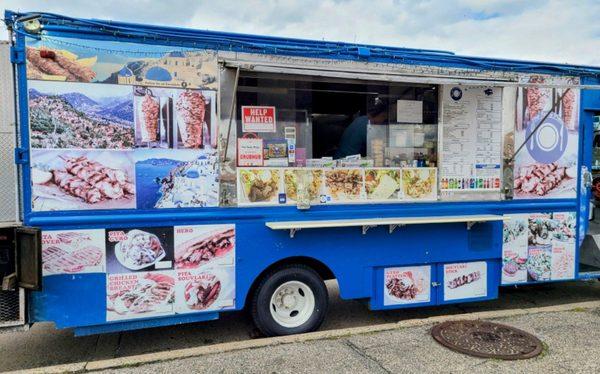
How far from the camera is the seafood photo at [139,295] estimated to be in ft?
12.8

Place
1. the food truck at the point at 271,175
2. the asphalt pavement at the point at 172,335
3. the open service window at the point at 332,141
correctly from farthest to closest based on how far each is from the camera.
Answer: the open service window at the point at 332,141 → the asphalt pavement at the point at 172,335 → the food truck at the point at 271,175

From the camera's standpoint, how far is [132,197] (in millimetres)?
3910

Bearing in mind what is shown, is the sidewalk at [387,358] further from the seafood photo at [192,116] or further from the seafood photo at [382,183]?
the seafood photo at [192,116]

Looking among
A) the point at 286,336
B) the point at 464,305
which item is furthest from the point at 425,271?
the point at 286,336

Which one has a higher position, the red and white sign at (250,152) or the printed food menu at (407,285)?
the red and white sign at (250,152)

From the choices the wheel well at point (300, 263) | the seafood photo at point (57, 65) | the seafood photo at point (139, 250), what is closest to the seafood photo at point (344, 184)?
the wheel well at point (300, 263)

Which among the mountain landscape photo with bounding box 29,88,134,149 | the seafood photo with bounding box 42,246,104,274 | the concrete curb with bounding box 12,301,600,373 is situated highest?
the mountain landscape photo with bounding box 29,88,134,149

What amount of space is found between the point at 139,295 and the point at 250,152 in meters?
1.67

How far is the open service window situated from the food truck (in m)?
0.02

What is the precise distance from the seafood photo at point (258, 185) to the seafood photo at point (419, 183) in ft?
4.65

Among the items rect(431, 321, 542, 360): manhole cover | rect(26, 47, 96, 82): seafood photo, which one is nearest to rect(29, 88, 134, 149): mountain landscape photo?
rect(26, 47, 96, 82): seafood photo

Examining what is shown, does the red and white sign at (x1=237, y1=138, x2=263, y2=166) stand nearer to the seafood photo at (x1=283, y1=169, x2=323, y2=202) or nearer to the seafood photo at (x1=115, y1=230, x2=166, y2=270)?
the seafood photo at (x1=283, y1=169, x2=323, y2=202)

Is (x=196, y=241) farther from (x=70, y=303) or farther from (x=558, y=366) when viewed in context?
(x=558, y=366)

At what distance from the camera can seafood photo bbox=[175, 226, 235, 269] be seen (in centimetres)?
409
